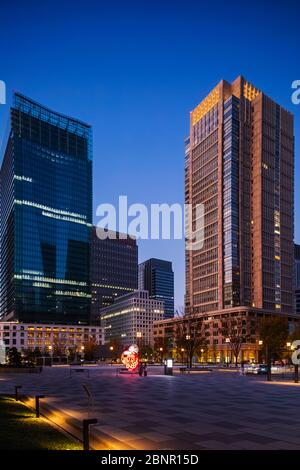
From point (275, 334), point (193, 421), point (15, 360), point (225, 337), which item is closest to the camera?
point (193, 421)

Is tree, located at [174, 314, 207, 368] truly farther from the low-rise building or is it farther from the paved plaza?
the paved plaza

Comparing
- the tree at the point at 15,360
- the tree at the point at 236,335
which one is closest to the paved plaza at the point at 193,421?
the tree at the point at 15,360

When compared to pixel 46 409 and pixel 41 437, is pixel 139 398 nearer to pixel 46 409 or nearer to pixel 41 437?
pixel 46 409

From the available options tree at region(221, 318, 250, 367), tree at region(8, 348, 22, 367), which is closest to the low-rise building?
tree at region(221, 318, 250, 367)

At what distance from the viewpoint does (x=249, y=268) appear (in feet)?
653

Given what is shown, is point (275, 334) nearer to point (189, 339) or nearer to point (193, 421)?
point (189, 339)

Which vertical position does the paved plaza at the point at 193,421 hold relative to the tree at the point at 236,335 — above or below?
above

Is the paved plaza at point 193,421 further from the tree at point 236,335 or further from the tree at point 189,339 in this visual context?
→ the tree at point 236,335

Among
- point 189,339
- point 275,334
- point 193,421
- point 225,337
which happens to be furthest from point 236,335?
point 193,421

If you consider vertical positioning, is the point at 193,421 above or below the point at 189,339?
above

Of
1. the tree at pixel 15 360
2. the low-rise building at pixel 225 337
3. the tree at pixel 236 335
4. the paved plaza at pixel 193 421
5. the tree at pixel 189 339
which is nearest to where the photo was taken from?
the paved plaza at pixel 193 421

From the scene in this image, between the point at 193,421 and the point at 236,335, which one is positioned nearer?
the point at 193,421
